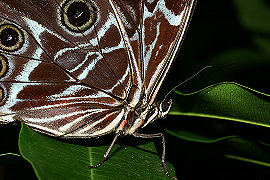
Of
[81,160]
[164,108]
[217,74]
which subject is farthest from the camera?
[217,74]

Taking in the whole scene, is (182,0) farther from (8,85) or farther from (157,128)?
(8,85)

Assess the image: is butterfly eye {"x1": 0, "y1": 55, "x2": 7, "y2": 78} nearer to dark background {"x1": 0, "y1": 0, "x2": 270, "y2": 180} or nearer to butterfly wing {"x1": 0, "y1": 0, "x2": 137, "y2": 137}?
butterfly wing {"x1": 0, "y1": 0, "x2": 137, "y2": 137}

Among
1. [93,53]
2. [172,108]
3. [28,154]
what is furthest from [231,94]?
[28,154]

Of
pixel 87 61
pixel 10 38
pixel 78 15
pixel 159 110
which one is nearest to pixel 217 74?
pixel 159 110

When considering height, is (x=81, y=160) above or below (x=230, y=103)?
below

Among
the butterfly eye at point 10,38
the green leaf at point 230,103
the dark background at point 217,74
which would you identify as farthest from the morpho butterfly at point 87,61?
the dark background at point 217,74

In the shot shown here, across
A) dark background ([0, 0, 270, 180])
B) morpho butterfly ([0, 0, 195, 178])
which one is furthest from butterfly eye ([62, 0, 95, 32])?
dark background ([0, 0, 270, 180])

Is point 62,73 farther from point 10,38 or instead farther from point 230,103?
point 230,103
